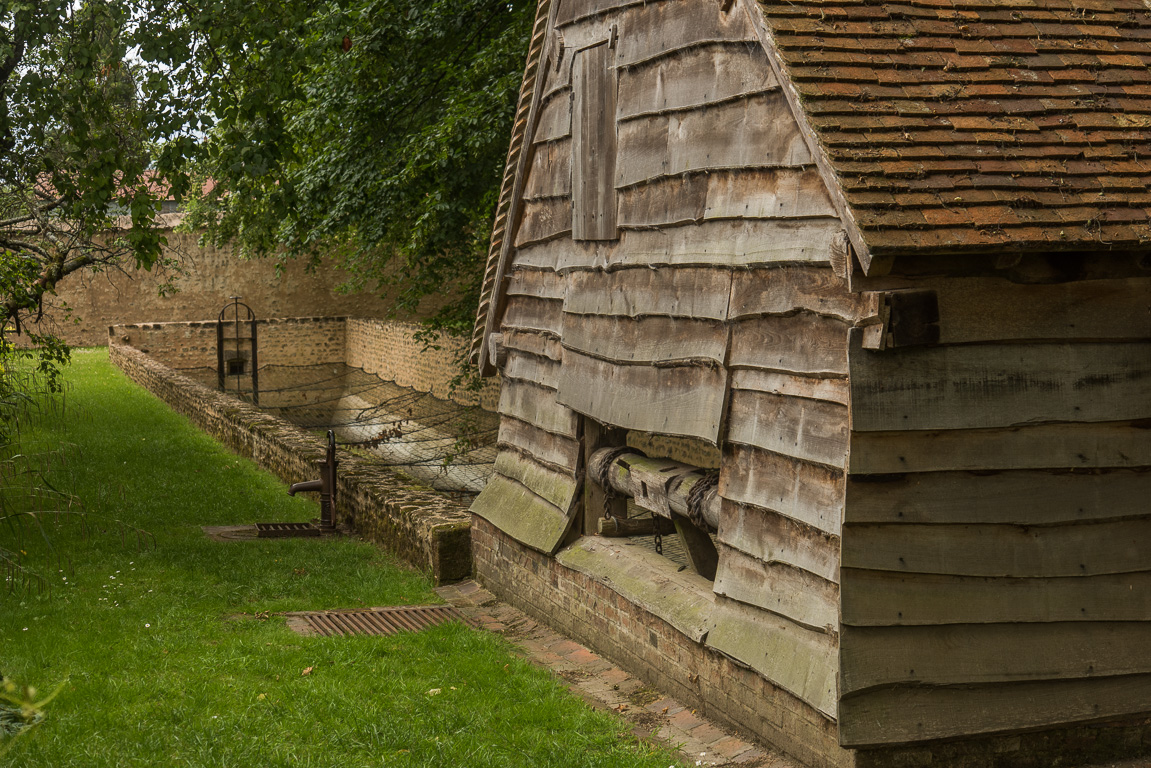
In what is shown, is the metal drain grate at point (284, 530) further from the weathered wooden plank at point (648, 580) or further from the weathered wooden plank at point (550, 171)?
the weathered wooden plank at point (550, 171)

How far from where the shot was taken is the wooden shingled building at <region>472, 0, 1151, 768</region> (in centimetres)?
435

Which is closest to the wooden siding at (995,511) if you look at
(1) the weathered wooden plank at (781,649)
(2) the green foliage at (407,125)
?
(1) the weathered wooden plank at (781,649)

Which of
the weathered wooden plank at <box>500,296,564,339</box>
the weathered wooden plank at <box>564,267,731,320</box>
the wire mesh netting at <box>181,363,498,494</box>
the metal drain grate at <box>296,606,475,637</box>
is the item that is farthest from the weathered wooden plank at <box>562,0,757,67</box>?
the wire mesh netting at <box>181,363,498,494</box>

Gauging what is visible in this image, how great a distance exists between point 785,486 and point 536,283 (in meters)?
3.61

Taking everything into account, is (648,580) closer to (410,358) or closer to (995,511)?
(995,511)

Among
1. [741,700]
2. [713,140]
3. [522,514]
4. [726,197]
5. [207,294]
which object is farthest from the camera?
[207,294]

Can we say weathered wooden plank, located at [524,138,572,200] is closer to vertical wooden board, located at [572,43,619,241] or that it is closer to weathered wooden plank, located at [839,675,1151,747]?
vertical wooden board, located at [572,43,619,241]

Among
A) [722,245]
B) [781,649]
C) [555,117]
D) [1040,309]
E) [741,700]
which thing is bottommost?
[741,700]

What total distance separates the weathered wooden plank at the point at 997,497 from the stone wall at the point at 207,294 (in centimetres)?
2943

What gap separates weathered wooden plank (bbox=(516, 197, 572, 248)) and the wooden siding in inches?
137

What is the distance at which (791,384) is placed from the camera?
4.88 metres

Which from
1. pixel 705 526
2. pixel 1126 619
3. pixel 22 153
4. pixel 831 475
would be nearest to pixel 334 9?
pixel 22 153

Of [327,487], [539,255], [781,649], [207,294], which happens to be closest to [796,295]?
[781,649]

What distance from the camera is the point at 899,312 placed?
4.27 m
